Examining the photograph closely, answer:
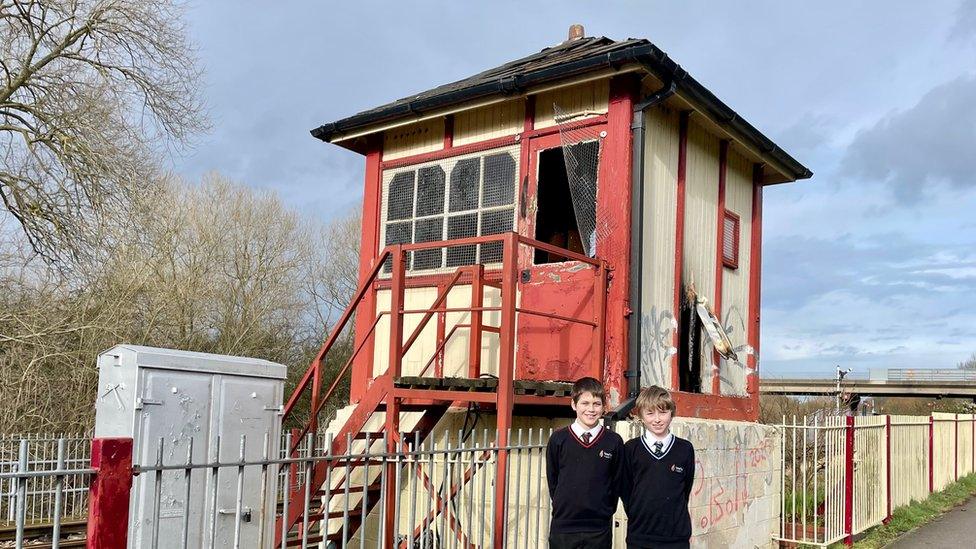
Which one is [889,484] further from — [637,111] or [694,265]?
[637,111]

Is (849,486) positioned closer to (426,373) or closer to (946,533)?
(946,533)

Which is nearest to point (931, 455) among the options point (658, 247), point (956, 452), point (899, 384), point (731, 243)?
point (956, 452)

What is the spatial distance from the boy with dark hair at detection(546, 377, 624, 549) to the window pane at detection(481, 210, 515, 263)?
457cm

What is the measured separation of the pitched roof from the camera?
26.3 ft

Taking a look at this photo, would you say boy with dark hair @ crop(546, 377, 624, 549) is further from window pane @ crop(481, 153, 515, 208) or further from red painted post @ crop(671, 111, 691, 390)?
window pane @ crop(481, 153, 515, 208)

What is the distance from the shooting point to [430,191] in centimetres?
1003

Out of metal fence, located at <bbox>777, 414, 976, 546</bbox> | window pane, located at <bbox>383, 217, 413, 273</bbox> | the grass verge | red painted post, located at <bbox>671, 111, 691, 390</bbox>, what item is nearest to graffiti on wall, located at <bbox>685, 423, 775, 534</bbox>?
metal fence, located at <bbox>777, 414, 976, 546</bbox>

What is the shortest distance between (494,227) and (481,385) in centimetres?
272

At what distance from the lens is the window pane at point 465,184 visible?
9594 mm

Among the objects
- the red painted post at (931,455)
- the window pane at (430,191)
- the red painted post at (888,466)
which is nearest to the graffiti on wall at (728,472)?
the red painted post at (888,466)

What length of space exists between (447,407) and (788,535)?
5404 millimetres

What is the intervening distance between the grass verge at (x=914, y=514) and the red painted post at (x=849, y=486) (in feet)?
0.65

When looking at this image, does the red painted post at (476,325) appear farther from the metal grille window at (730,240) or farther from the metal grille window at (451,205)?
the metal grille window at (730,240)

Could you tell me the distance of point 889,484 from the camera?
12.1 m
